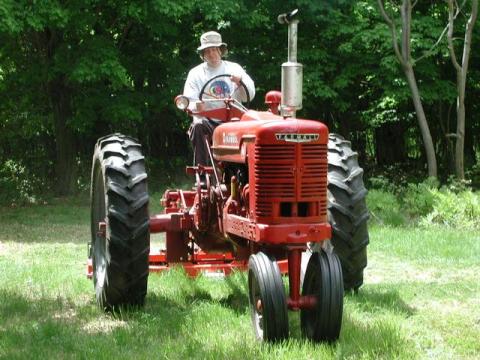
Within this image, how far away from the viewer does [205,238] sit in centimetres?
659

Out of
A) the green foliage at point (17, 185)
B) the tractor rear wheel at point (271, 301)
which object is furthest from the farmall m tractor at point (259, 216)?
the green foliage at point (17, 185)

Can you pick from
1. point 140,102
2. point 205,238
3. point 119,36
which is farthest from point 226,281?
point 119,36

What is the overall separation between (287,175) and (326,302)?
82 centimetres

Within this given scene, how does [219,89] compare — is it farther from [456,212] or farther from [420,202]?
[420,202]

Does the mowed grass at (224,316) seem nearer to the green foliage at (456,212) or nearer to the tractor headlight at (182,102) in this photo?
the tractor headlight at (182,102)

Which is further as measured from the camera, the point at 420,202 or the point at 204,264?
the point at 420,202

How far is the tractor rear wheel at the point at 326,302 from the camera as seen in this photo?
475cm

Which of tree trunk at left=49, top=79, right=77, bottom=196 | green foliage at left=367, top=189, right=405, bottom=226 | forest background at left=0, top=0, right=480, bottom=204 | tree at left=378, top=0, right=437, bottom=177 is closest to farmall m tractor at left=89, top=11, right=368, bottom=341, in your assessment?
green foliage at left=367, top=189, right=405, bottom=226

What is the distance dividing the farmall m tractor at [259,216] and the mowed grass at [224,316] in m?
0.21

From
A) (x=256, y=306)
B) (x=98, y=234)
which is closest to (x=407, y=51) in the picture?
(x=98, y=234)

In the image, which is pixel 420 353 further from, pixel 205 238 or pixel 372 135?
pixel 372 135

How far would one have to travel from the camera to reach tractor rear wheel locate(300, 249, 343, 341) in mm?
4750

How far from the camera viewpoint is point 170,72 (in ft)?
53.2

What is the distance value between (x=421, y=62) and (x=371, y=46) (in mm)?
1073
